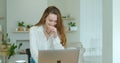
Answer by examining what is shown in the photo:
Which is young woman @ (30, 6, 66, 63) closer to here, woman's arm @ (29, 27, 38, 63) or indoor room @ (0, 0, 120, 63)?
woman's arm @ (29, 27, 38, 63)

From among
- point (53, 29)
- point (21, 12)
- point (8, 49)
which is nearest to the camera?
point (53, 29)

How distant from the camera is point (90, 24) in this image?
521 cm

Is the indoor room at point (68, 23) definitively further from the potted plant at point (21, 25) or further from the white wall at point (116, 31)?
the white wall at point (116, 31)

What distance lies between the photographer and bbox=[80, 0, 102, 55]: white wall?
474cm

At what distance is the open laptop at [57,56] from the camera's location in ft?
5.44

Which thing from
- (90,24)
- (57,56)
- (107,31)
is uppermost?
(90,24)

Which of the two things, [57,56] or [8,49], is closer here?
[57,56]

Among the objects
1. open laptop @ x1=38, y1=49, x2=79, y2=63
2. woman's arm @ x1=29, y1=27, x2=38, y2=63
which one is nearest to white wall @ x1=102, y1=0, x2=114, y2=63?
open laptop @ x1=38, y1=49, x2=79, y2=63

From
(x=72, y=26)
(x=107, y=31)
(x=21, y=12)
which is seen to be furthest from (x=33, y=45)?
(x=21, y=12)

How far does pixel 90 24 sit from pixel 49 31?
305cm

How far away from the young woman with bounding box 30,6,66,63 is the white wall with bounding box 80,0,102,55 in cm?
238

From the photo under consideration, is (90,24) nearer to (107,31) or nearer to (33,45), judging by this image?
(107,31)

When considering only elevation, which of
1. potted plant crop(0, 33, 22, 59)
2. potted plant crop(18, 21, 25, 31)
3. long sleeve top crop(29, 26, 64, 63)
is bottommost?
potted plant crop(0, 33, 22, 59)

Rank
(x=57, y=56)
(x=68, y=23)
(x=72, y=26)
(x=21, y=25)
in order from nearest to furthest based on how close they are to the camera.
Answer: (x=57, y=56) < (x=72, y=26) < (x=68, y=23) < (x=21, y=25)
